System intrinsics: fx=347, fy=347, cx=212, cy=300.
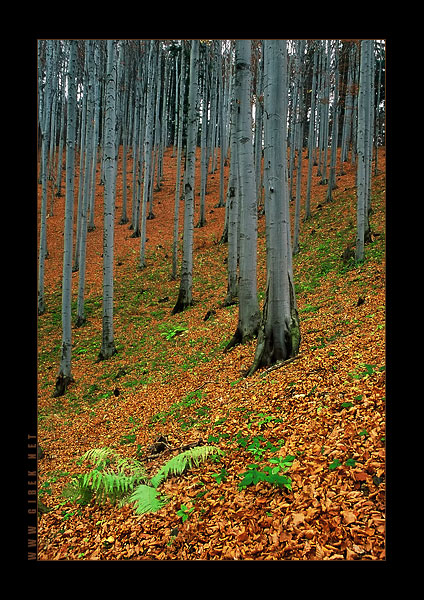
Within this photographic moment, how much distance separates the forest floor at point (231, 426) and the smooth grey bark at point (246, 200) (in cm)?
67

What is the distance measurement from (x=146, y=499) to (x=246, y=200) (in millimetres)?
5522

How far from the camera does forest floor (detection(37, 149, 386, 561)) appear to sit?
2.41 m

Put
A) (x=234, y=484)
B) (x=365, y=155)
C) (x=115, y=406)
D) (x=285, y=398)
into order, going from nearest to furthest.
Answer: (x=234, y=484) → (x=285, y=398) → (x=115, y=406) → (x=365, y=155)

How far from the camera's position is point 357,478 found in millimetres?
2545

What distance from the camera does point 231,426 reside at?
411 centimetres

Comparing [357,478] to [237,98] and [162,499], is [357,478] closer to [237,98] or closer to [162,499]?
[162,499]

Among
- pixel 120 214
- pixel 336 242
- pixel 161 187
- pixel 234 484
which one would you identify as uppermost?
pixel 161 187

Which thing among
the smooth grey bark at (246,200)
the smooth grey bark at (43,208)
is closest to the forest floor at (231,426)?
the smooth grey bark at (246,200)

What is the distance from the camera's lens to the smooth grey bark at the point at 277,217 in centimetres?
517

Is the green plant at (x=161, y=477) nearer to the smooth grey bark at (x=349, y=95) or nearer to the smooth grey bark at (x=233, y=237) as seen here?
the smooth grey bark at (x=233, y=237)

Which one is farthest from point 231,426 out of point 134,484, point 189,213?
point 189,213

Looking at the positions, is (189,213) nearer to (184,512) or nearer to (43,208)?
(43,208)

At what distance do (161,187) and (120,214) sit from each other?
5.12m
